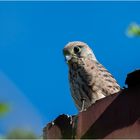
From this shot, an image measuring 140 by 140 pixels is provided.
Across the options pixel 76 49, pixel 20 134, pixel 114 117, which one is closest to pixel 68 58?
pixel 76 49

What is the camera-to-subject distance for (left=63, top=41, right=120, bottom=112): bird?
25.9ft

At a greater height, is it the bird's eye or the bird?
the bird's eye

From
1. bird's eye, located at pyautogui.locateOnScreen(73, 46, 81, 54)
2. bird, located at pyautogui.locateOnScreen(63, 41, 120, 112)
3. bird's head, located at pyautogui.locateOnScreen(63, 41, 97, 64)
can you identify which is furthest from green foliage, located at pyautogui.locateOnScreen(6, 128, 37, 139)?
bird's eye, located at pyautogui.locateOnScreen(73, 46, 81, 54)

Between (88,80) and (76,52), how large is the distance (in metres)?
1.98

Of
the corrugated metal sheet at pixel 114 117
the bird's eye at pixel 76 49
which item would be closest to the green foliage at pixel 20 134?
the corrugated metal sheet at pixel 114 117

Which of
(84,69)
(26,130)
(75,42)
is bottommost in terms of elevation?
(26,130)

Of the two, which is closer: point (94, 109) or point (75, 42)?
point (94, 109)

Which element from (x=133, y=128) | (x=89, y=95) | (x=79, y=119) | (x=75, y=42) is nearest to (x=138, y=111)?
(x=133, y=128)

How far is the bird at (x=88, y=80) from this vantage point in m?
7.89

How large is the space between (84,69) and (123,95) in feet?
18.7

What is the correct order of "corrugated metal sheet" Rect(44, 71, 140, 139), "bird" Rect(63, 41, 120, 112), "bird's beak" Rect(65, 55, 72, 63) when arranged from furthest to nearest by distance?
"bird's beak" Rect(65, 55, 72, 63) < "bird" Rect(63, 41, 120, 112) < "corrugated metal sheet" Rect(44, 71, 140, 139)

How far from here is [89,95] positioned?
788cm

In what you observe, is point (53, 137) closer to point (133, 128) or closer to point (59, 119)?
point (59, 119)

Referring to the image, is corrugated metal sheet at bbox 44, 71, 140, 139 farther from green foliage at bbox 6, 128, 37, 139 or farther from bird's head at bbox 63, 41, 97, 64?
bird's head at bbox 63, 41, 97, 64
